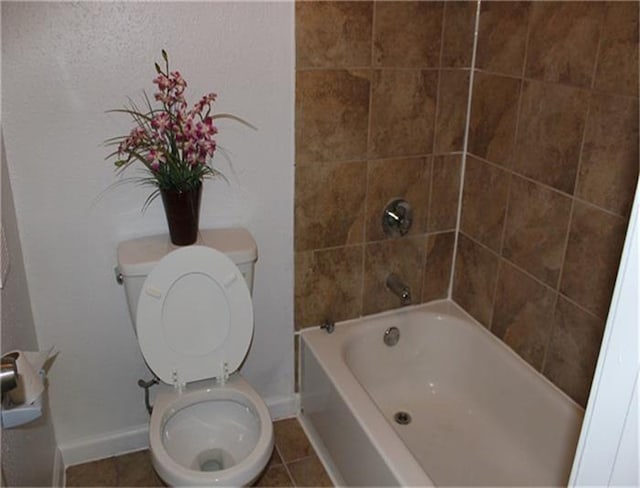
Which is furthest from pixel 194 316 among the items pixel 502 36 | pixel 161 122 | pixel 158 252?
pixel 502 36

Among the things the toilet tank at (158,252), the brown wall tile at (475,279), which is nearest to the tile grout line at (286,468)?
the toilet tank at (158,252)

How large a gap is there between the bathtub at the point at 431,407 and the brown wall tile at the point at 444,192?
1.21 feet

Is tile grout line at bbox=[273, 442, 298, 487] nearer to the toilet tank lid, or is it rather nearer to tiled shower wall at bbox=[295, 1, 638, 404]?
tiled shower wall at bbox=[295, 1, 638, 404]

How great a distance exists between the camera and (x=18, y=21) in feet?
5.25

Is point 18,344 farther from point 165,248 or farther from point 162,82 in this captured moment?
point 162,82

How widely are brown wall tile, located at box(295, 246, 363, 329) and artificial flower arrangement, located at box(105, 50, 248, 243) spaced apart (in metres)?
0.54

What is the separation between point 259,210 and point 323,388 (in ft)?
2.22

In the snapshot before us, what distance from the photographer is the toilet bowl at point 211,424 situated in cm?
183

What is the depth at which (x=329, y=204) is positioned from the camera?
214cm

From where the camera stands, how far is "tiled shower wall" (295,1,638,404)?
1.71m

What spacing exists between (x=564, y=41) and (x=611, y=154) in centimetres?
38

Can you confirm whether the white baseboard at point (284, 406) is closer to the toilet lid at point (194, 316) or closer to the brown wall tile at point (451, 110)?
the toilet lid at point (194, 316)

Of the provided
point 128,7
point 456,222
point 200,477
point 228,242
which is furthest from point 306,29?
point 200,477

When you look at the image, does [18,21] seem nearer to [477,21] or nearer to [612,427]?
[477,21]
